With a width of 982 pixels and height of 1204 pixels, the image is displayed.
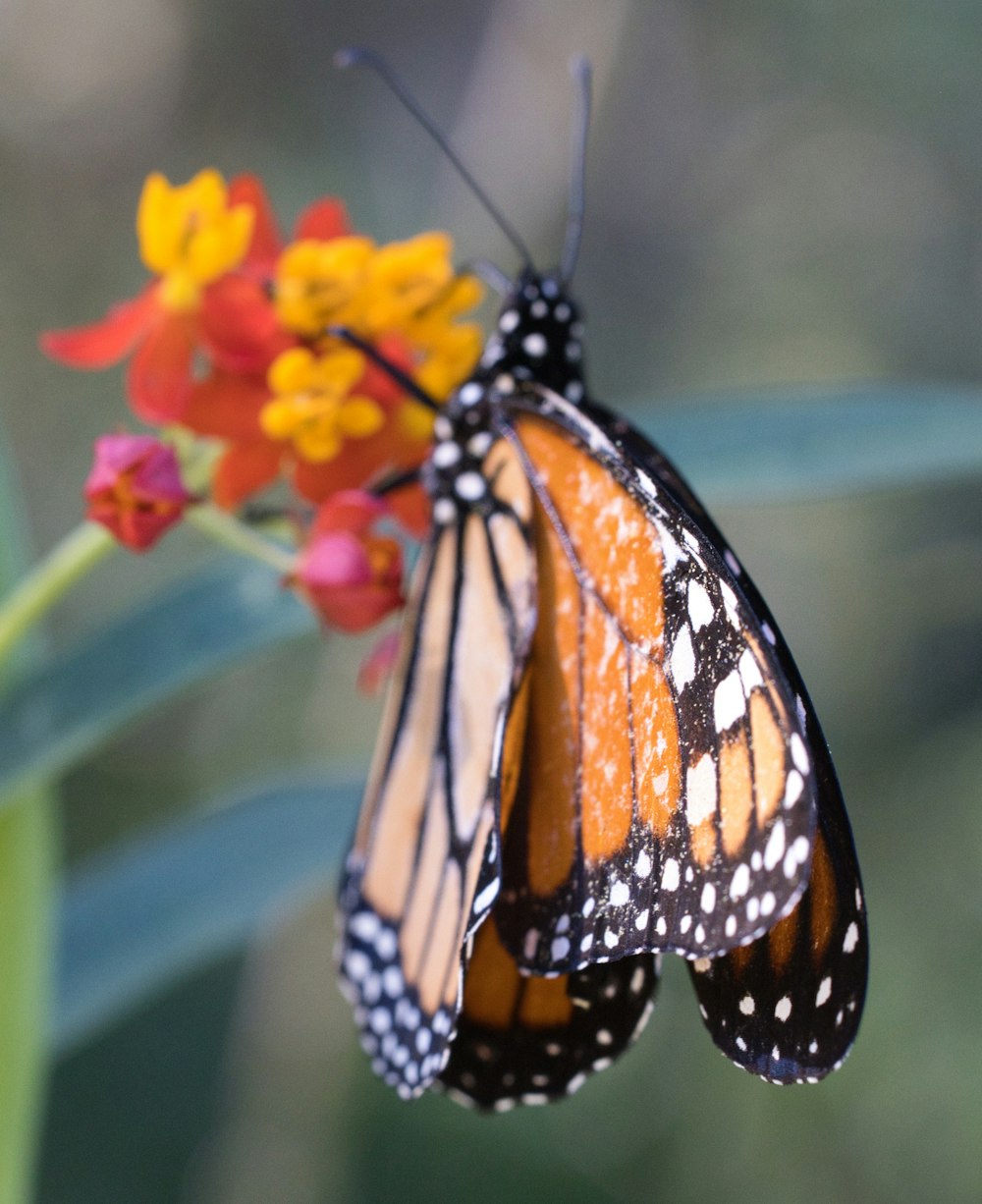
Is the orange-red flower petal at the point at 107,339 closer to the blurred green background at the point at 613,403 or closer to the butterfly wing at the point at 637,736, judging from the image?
the butterfly wing at the point at 637,736

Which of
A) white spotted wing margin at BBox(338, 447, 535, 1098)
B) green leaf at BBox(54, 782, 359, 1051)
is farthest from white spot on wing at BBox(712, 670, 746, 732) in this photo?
green leaf at BBox(54, 782, 359, 1051)

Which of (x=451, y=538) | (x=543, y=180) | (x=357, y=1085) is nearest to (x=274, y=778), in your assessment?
(x=451, y=538)

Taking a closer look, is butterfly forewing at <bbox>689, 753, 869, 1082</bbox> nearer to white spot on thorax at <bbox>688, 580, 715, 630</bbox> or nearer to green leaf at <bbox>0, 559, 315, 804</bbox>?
white spot on thorax at <bbox>688, 580, 715, 630</bbox>

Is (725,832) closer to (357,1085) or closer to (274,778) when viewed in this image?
(274,778)

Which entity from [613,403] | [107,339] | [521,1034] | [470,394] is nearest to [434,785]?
[521,1034]

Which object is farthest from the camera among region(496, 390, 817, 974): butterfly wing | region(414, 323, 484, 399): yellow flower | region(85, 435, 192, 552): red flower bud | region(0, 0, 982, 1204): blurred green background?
region(0, 0, 982, 1204): blurred green background

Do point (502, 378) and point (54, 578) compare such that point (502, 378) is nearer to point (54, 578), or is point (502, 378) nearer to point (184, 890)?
point (54, 578)
